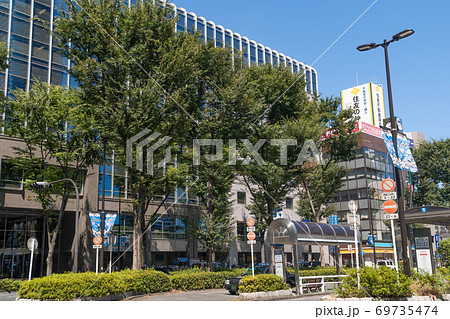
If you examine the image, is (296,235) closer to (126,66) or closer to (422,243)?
Result: (422,243)

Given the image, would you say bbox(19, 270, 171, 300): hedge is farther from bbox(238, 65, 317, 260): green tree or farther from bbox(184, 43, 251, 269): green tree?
bbox(238, 65, 317, 260): green tree

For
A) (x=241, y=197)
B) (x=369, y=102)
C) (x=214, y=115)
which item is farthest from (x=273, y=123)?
(x=369, y=102)

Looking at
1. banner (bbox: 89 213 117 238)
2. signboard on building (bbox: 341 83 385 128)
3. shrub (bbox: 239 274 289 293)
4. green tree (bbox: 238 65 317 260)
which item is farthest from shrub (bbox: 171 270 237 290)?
signboard on building (bbox: 341 83 385 128)

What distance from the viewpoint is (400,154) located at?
1852cm

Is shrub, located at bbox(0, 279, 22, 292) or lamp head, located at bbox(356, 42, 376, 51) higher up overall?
lamp head, located at bbox(356, 42, 376, 51)

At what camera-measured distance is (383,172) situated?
7631 cm

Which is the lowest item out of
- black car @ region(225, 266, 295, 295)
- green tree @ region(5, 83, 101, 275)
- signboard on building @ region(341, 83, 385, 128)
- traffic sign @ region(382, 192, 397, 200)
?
black car @ region(225, 266, 295, 295)

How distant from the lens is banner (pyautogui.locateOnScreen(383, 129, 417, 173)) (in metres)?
17.8

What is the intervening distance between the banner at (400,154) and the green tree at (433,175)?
3587 cm

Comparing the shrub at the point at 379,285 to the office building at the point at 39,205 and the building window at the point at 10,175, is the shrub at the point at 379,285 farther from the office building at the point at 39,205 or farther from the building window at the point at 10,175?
the building window at the point at 10,175

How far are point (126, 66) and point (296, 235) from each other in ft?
44.4

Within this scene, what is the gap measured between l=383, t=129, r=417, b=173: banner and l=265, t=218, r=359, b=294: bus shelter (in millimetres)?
6493

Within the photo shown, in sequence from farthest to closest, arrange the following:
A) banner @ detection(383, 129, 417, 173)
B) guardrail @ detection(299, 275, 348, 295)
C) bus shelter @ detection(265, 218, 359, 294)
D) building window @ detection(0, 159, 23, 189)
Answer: building window @ detection(0, 159, 23, 189)
guardrail @ detection(299, 275, 348, 295)
bus shelter @ detection(265, 218, 359, 294)
banner @ detection(383, 129, 417, 173)

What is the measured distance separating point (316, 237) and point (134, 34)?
52.0 feet
